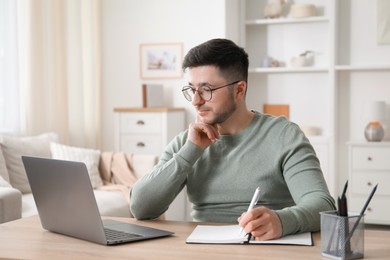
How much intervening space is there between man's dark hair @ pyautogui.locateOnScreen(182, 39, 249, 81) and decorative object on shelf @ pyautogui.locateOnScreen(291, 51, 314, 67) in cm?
340

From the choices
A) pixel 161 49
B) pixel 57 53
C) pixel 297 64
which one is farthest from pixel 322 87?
pixel 57 53

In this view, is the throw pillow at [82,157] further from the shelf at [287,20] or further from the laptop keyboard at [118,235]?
the laptop keyboard at [118,235]

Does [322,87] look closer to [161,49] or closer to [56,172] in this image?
[161,49]

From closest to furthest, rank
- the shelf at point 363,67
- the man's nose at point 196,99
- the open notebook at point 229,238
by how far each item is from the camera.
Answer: the open notebook at point 229,238 → the man's nose at point 196,99 → the shelf at point 363,67

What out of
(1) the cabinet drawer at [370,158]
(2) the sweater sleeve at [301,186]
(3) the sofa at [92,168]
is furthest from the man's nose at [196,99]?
(1) the cabinet drawer at [370,158]

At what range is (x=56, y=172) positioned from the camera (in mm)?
1687

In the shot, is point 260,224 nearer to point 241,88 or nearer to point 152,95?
point 241,88

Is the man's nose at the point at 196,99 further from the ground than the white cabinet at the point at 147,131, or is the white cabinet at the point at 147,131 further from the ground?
the man's nose at the point at 196,99

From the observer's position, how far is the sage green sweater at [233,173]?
77.3 inches

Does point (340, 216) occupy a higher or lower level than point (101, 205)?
higher

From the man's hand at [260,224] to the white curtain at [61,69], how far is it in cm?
360

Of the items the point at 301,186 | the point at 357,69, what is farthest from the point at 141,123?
the point at 301,186

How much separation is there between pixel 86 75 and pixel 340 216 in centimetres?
447

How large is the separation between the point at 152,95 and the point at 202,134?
3.51 metres
